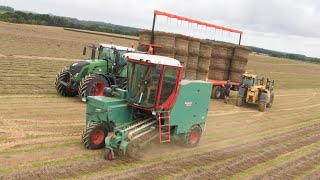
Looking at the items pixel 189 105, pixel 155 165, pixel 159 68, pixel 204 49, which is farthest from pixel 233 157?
pixel 204 49

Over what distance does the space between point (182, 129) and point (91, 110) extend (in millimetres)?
2255

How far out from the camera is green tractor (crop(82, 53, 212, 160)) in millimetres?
8031

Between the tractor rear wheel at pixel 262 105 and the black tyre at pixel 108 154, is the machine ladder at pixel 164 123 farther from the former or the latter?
the tractor rear wheel at pixel 262 105

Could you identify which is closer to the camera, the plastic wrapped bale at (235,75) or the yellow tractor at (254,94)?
the yellow tractor at (254,94)

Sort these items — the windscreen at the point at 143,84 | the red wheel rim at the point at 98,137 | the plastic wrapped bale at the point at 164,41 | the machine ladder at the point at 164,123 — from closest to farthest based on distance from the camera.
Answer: the red wheel rim at the point at 98,137 → the windscreen at the point at 143,84 → the machine ladder at the point at 164,123 → the plastic wrapped bale at the point at 164,41

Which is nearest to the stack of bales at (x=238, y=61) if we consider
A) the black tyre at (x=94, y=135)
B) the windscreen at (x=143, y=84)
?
the windscreen at (x=143, y=84)

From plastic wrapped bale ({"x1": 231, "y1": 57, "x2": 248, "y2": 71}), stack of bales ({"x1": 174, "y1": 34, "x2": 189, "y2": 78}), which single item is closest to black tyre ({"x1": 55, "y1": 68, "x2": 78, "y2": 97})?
stack of bales ({"x1": 174, "y1": 34, "x2": 189, "y2": 78})

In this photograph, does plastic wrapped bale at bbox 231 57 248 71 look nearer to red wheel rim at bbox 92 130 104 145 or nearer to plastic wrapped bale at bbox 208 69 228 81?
plastic wrapped bale at bbox 208 69 228 81

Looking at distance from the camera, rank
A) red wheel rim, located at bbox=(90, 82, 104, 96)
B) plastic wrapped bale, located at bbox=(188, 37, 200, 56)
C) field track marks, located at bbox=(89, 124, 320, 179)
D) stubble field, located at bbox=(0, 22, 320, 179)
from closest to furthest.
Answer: stubble field, located at bbox=(0, 22, 320, 179) → field track marks, located at bbox=(89, 124, 320, 179) → red wheel rim, located at bbox=(90, 82, 104, 96) → plastic wrapped bale, located at bbox=(188, 37, 200, 56)

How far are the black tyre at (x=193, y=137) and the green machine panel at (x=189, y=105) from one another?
0.13 m

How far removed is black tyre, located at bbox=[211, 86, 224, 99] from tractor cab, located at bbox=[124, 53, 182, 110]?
11.0m

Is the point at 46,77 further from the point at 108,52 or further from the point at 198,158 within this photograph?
the point at 198,158

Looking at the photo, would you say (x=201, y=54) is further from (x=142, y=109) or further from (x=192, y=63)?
(x=142, y=109)

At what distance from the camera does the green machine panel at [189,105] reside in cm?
877
